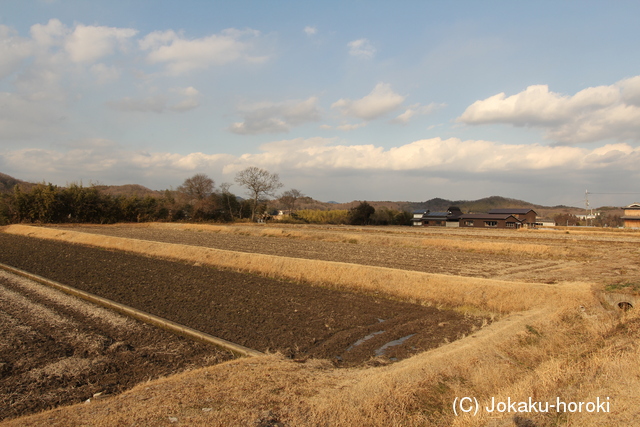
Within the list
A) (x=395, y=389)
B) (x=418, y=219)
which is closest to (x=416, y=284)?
(x=395, y=389)

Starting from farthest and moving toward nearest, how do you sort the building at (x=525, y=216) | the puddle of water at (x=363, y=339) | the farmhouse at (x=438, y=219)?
the farmhouse at (x=438, y=219) → the building at (x=525, y=216) → the puddle of water at (x=363, y=339)

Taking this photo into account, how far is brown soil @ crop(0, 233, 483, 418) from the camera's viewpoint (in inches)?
281

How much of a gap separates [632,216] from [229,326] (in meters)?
81.9

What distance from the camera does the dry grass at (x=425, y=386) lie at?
15.6ft

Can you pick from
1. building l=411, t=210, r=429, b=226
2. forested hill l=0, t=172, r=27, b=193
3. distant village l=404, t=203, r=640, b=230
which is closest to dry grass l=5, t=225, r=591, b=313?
distant village l=404, t=203, r=640, b=230

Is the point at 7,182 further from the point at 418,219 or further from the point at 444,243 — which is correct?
the point at 444,243

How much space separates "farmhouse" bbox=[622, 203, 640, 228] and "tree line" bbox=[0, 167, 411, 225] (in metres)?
41.1

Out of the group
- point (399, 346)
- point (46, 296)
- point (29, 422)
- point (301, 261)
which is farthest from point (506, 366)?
point (46, 296)

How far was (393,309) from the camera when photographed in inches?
473

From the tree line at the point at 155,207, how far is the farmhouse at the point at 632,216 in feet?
135

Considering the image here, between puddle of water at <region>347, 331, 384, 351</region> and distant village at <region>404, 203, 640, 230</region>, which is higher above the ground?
distant village at <region>404, 203, 640, 230</region>

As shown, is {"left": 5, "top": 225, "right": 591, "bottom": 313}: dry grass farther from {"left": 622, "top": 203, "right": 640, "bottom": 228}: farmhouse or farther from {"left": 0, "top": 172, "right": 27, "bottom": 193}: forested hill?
{"left": 0, "top": 172, "right": 27, "bottom": 193}: forested hill

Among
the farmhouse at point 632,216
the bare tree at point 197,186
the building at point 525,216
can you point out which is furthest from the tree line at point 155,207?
the farmhouse at point 632,216

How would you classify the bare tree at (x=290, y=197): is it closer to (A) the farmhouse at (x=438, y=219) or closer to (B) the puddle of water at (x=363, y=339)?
(A) the farmhouse at (x=438, y=219)
